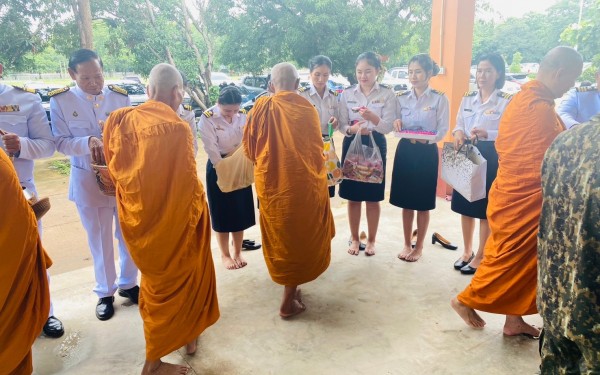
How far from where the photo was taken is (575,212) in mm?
1298

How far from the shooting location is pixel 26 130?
2570 mm

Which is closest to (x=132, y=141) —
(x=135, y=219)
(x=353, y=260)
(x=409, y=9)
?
(x=135, y=219)

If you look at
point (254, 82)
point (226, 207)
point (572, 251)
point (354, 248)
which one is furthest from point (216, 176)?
point (254, 82)

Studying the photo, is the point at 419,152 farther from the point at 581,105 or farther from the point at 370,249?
the point at 581,105

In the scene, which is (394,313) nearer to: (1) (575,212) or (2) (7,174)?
(1) (575,212)

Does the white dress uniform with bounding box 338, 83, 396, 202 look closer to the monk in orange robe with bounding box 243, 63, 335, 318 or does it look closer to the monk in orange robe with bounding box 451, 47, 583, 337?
the monk in orange robe with bounding box 243, 63, 335, 318

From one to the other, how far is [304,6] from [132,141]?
10.2 metres

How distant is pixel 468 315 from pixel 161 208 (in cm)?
188

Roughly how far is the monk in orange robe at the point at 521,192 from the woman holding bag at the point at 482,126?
2.96 ft

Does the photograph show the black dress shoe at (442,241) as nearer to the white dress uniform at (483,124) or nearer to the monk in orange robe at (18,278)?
the white dress uniform at (483,124)

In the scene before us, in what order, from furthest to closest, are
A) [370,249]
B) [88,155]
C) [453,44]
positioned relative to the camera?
[453,44] → [370,249] → [88,155]

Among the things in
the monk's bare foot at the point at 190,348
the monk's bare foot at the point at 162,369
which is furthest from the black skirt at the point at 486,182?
the monk's bare foot at the point at 162,369

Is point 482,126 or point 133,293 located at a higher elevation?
point 482,126

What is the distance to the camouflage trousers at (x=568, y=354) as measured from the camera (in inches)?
51.6
